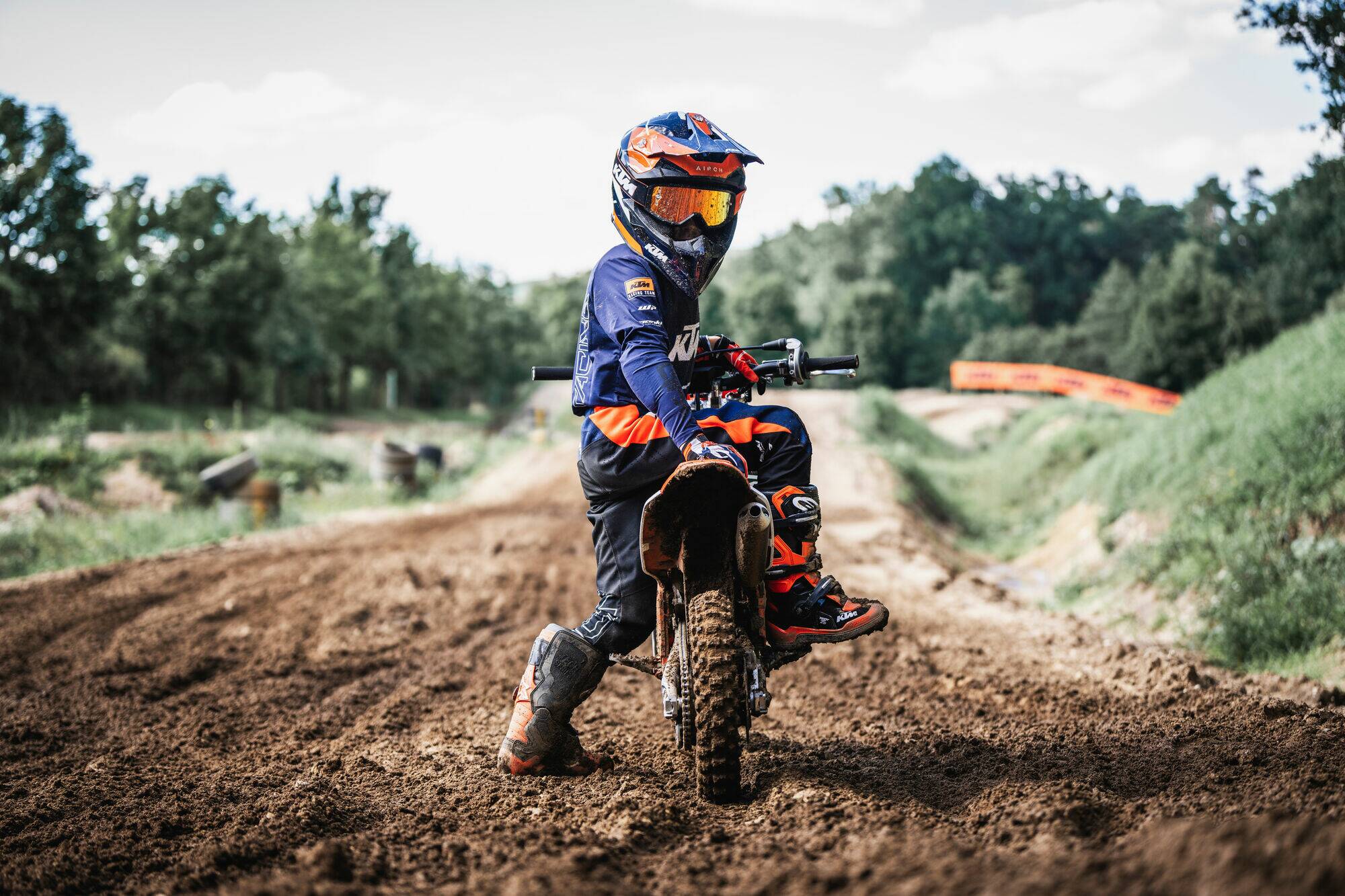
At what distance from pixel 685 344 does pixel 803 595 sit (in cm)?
113

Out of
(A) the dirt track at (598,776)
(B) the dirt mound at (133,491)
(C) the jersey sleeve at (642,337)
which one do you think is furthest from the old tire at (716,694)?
(B) the dirt mound at (133,491)

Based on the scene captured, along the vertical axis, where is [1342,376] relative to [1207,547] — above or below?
above

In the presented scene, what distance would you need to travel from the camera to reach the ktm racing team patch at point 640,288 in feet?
12.5

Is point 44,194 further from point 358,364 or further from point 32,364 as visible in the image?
point 358,364

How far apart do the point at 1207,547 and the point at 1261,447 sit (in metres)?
1.50

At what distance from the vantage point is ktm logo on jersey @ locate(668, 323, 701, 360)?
4.05 m

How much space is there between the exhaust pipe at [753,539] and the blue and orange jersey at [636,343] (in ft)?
1.18

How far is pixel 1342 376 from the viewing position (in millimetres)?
9461

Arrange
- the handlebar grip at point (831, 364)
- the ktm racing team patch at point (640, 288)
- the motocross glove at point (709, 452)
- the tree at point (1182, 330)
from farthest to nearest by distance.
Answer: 1. the tree at point (1182, 330)
2. the handlebar grip at point (831, 364)
3. the ktm racing team patch at point (640, 288)
4. the motocross glove at point (709, 452)

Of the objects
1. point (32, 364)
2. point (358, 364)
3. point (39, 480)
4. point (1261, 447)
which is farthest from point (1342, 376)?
point (358, 364)

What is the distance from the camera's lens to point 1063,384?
4700cm

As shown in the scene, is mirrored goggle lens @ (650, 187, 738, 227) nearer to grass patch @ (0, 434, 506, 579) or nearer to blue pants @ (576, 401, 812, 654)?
blue pants @ (576, 401, 812, 654)

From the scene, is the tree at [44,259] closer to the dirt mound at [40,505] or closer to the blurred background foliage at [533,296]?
the blurred background foliage at [533,296]

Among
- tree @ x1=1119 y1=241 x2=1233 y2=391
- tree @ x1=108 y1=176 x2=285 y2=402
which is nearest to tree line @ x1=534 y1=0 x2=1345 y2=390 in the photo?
tree @ x1=1119 y1=241 x2=1233 y2=391
